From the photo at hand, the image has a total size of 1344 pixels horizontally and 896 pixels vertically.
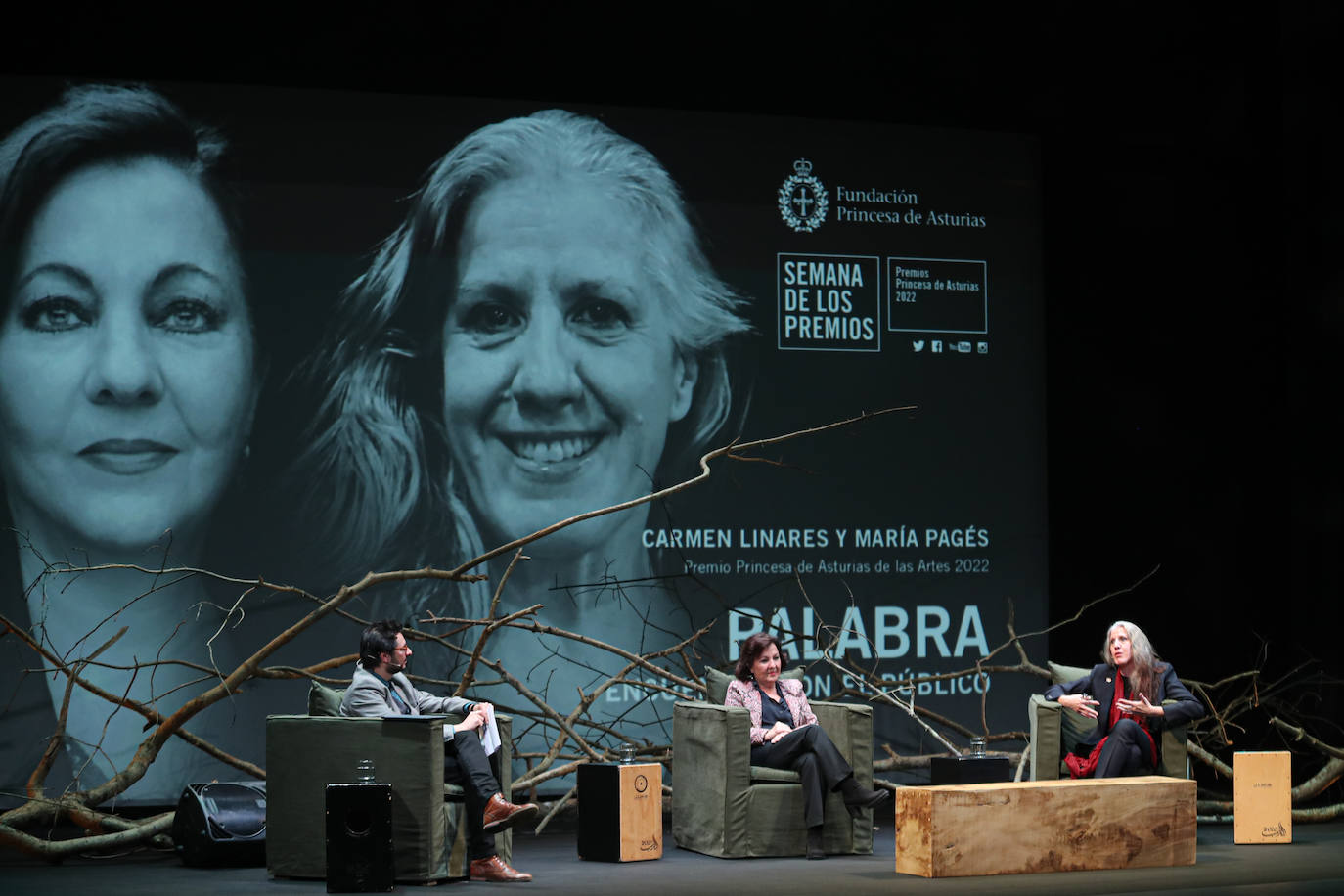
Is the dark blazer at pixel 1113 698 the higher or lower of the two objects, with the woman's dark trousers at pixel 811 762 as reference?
higher

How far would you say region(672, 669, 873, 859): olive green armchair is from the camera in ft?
20.7

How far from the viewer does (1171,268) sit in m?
9.24

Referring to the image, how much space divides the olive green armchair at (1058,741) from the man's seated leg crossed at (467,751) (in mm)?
2242

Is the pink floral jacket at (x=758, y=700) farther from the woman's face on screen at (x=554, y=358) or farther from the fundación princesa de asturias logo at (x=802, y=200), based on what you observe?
the fundación princesa de asturias logo at (x=802, y=200)

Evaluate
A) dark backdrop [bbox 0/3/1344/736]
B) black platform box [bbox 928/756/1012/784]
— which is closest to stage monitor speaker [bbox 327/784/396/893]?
black platform box [bbox 928/756/1012/784]

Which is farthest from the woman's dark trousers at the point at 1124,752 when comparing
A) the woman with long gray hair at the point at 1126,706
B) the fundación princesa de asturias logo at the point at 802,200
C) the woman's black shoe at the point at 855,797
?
the fundación princesa de asturias logo at the point at 802,200

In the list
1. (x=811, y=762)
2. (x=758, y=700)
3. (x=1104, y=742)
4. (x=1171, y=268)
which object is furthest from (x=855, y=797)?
(x=1171, y=268)

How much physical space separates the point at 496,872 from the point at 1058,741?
8.07 ft

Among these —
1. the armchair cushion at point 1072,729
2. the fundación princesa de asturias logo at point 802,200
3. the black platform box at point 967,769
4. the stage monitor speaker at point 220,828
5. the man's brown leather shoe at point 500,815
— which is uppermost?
the fundación princesa de asturias logo at point 802,200

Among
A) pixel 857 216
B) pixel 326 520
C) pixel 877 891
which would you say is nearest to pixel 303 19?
pixel 326 520

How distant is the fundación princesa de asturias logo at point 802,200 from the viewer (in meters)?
8.50

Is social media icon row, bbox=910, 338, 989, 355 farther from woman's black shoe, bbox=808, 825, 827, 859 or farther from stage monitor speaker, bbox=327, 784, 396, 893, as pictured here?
stage monitor speaker, bbox=327, 784, 396, 893

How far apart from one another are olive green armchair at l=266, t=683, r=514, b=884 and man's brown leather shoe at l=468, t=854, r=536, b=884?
58 mm

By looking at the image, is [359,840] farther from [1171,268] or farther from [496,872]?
[1171,268]
